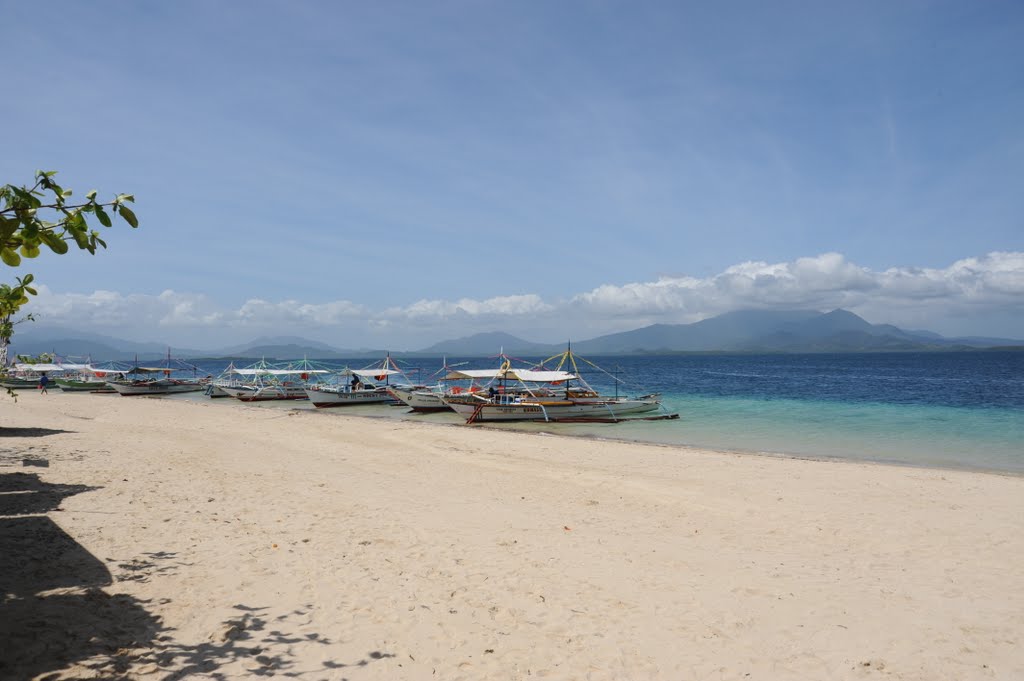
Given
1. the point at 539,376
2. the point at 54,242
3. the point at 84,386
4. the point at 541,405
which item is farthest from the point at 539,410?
the point at 84,386

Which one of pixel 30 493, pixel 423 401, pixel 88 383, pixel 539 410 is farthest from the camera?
pixel 88 383

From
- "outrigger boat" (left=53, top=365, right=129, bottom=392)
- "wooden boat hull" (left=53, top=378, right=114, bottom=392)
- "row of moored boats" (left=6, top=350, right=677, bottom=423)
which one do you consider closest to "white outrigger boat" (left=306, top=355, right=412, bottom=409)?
"row of moored boats" (left=6, top=350, right=677, bottom=423)

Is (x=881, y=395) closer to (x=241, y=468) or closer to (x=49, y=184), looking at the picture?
(x=241, y=468)

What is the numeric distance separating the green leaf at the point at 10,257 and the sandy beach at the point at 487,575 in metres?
3.64

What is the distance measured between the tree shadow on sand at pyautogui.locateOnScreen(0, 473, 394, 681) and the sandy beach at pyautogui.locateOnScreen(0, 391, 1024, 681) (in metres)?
0.03

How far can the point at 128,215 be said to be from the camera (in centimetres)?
349

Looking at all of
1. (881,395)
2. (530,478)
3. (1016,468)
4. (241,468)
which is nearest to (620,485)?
(530,478)

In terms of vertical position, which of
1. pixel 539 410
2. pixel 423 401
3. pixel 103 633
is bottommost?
pixel 539 410

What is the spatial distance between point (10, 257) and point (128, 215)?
3.49ft

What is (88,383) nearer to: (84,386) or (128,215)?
(84,386)

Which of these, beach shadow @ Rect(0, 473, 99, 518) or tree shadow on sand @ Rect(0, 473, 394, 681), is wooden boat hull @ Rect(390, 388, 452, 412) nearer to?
beach shadow @ Rect(0, 473, 99, 518)

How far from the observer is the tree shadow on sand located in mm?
5059

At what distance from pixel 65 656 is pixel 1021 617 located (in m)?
11.3

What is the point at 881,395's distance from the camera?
50.9m
